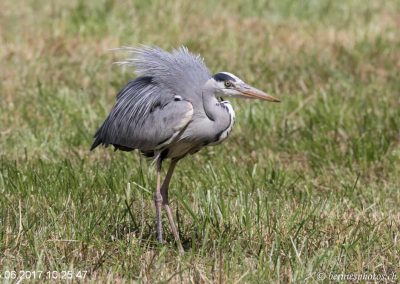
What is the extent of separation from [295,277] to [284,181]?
6.99 feet

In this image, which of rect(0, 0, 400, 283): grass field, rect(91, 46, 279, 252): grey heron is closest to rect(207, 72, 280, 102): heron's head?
rect(91, 46, 279, 252): grey heron

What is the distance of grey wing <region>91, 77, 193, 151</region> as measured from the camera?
5703 mm

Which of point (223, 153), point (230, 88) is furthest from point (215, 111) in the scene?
point (223, 153)

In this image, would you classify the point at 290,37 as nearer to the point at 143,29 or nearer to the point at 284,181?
the point at 143,29

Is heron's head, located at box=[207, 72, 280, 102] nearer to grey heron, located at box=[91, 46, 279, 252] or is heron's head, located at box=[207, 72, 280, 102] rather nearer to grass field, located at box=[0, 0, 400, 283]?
grey heron, located at box=[91, 46, 279, 252]

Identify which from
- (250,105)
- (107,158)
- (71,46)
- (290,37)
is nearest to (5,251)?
(107,158)

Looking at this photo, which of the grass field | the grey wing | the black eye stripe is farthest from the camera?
the black eye stripe

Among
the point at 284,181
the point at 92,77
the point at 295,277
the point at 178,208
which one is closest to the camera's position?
the point at 295,277

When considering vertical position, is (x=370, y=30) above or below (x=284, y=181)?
above

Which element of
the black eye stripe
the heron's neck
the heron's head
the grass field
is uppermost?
the black eye stripe

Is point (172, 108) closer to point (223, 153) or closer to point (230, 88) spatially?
point (230, 88)

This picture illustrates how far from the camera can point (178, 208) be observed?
6.59 meters

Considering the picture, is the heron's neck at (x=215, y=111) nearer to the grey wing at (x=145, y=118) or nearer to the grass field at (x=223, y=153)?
the grey wing at (x=145, y=118)

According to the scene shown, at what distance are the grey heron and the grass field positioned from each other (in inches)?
15.5
